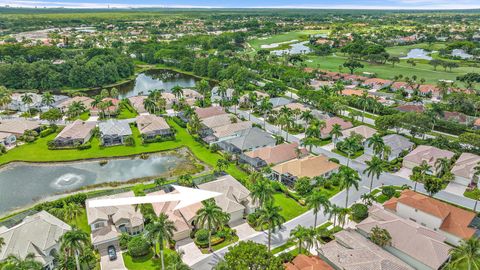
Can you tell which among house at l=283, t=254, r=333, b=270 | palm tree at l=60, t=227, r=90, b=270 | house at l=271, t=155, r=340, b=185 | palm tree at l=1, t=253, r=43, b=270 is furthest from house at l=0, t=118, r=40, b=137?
house at l=283, t=254, r=333, b=270

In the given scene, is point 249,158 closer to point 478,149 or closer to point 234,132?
point 234,132

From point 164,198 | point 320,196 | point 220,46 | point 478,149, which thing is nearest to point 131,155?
point 164,198

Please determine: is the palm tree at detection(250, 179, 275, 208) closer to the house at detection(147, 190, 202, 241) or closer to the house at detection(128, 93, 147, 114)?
the house at detection(147, 190, 202, 241)

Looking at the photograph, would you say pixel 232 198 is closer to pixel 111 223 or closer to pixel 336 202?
pixel 336 202

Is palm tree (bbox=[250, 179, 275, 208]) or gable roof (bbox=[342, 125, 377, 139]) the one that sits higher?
palm tree (bbox=[250, 179, 275, 208])

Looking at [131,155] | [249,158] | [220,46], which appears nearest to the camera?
[249,158]

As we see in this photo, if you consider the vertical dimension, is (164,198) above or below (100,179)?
above
